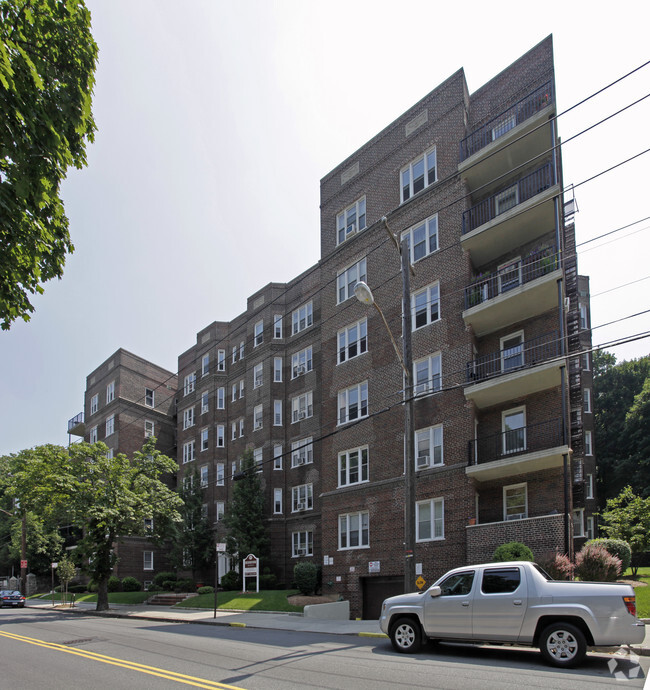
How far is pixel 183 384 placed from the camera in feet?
182

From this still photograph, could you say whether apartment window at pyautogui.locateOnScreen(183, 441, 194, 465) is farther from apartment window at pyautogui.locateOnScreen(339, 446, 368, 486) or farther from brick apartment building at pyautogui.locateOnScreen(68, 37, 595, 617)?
apartment window at pyautogui.locateOnScreen(339, 446, 368, 486)

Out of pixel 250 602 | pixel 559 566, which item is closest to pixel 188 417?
pixel 250 602

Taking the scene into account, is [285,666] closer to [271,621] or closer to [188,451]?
[271,621]

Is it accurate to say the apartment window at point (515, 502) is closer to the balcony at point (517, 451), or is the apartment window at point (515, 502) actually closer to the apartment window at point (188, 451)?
the balcony at point (517, 451)

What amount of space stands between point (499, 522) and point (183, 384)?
129 ft

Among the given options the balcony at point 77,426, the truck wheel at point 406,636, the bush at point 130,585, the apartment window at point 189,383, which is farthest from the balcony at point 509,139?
the balcony at point 77,426

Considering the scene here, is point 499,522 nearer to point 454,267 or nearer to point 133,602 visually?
point 454,267

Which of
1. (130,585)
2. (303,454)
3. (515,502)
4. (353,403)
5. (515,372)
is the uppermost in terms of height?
(515,372)

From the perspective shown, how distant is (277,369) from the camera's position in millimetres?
42219

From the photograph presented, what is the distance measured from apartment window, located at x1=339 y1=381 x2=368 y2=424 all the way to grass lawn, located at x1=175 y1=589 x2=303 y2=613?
26.8ft

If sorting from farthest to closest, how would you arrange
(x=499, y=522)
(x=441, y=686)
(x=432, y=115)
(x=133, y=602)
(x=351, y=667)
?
1. (x=133, y=602)
2. (x=432, y=115)
3. (x=499, y=522)
4. (x=351, y=667)
5. (x=441, y=686)

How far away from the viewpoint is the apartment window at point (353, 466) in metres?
26.8

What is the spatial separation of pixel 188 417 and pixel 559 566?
127 ft

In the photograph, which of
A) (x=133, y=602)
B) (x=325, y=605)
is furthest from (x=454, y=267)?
(x=133, y=602)
